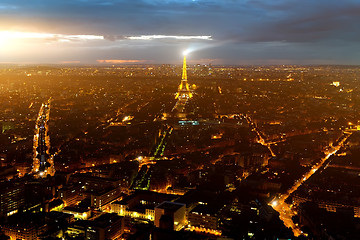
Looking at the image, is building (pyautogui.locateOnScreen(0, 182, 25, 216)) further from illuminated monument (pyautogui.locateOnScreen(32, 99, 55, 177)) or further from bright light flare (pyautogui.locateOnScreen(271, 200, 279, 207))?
bright light flare (pyautogui.locateOnScreen(271, 200, 279, 207))

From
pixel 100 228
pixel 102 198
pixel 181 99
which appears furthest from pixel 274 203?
pixel 181 99

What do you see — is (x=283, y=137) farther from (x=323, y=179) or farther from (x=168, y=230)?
(x=168, y=230)

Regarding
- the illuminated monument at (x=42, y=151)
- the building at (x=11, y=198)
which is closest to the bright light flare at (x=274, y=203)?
the building at (x=11, y=198)

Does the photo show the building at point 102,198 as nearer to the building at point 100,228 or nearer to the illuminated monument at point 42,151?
the building at point 100,228

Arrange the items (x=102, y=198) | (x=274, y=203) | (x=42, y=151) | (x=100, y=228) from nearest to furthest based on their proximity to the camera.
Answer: (x=100, y=228) → (x=102, y=198) → (x=274, y=203) → (x=42, y=151)

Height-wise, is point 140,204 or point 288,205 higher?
point 140,204

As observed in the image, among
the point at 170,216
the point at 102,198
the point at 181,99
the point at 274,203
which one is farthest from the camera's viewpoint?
the point at 181,99

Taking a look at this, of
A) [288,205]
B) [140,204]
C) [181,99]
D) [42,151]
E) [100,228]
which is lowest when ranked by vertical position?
[288,205]

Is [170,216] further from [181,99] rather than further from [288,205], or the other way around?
[181,99]

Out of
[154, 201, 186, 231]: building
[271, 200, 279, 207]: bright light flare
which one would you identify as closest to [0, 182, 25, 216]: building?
[154, 201, 186, 231]: building
